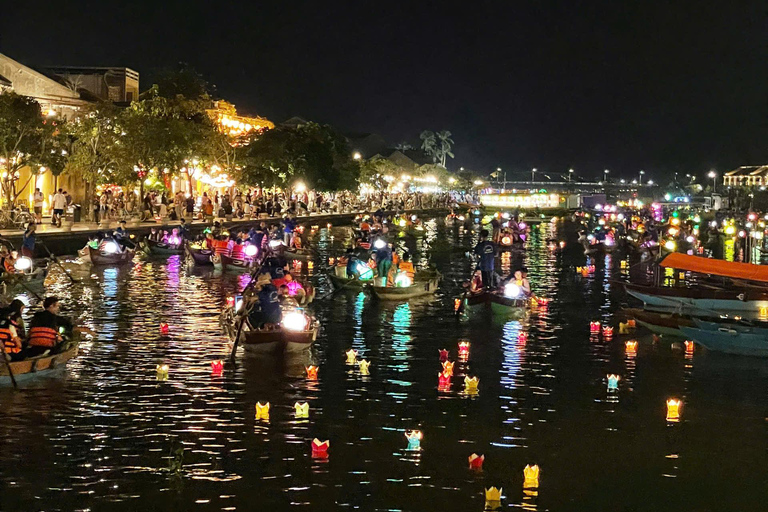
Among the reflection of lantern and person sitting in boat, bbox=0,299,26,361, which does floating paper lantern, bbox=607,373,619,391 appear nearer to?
the reflection of lantern

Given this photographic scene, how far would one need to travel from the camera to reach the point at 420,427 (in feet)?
52.6

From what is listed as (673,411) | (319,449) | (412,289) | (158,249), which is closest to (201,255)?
(158,249)

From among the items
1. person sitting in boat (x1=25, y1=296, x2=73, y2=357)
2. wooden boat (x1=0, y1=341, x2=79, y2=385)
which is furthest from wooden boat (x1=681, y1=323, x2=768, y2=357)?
person sitting in boat (x1=25, y1=296, x2=73, y2=357)

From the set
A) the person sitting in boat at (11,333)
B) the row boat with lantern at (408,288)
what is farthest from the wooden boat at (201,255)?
the person sitting in boat at (11,333)

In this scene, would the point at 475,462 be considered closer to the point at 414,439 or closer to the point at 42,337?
the point at 414,439

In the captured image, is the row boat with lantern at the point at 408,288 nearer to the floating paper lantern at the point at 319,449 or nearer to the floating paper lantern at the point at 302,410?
the floating paper lantern at the point at 302,410

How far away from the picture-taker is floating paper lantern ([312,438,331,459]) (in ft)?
47.2

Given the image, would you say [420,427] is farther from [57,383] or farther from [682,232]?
[682,232]

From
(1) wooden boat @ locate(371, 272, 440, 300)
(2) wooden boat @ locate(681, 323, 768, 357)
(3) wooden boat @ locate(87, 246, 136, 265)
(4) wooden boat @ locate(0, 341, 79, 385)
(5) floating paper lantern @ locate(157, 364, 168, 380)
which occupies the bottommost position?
(5) floating paper lantern @ locate(157, 364, 168, 380)

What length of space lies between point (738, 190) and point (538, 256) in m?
130

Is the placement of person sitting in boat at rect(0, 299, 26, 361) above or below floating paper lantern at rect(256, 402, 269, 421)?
above

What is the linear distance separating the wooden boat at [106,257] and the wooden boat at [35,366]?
841 inches

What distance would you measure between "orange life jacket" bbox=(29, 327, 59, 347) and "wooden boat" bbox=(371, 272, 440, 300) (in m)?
13.1

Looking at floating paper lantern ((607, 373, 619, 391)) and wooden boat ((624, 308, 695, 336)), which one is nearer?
floating paper lantern ((607, 373, 619, 391))
